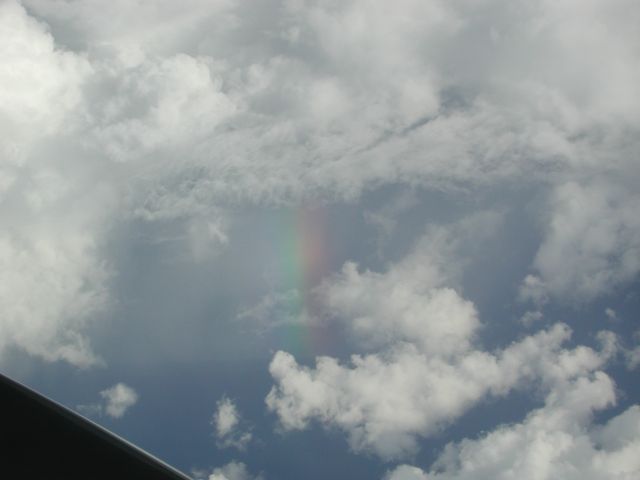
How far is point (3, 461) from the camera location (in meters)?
10.6

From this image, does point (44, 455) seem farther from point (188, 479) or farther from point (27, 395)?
point (188, 479)

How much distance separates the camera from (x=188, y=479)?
1012cm

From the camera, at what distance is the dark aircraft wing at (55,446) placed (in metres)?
10.4

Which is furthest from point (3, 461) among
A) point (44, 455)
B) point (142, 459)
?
point (142, 459)

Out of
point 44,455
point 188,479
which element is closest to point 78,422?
point 44,455

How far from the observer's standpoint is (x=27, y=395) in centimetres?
1038

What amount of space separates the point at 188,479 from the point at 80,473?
3.79ft

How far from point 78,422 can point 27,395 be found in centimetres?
54

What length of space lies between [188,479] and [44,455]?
1486mm

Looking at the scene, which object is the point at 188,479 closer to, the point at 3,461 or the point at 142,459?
the point at 142,459

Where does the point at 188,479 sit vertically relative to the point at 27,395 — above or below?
below

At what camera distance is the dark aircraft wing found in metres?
10.4

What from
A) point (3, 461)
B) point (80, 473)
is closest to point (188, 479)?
point (80, 473)

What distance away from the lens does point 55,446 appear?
34.4 feet
